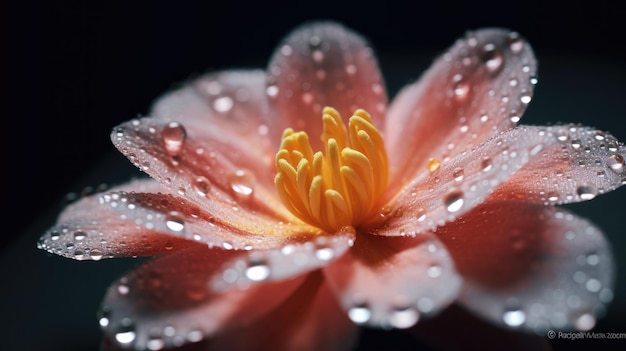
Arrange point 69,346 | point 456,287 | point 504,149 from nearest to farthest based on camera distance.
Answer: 1. point 456,287
2. point 504,149
3. point 69,346

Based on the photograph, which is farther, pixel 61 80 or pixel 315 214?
pixel 61 80

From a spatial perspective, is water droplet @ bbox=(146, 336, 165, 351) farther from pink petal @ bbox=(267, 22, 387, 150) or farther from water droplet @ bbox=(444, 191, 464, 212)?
pink petal @ bbox=(267, 22, 387, 150)

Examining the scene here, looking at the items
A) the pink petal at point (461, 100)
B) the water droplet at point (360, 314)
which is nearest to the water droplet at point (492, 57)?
the pink petal at point (461, 100)

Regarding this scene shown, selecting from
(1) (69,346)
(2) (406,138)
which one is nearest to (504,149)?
(2) (406,138)

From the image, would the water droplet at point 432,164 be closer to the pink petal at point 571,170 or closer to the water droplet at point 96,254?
the pink petal at point 571,170

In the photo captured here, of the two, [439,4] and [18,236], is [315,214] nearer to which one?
[18,236]

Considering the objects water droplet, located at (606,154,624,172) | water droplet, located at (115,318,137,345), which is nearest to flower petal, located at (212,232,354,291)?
water droplet, located at (115,318,137,345)

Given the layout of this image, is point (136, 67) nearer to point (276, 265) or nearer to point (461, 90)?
point (461, 90)
